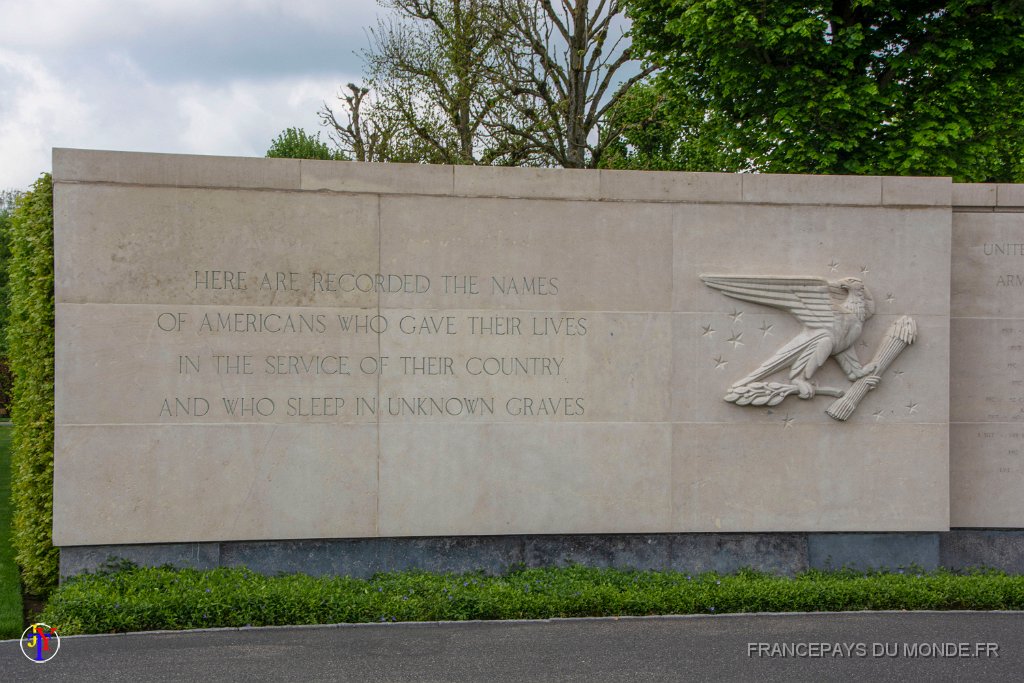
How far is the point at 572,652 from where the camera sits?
23.7 feet

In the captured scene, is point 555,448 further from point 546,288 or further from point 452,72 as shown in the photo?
point 452,72

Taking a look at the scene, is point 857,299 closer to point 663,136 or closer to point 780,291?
point 780,291

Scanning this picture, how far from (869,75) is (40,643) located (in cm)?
1630

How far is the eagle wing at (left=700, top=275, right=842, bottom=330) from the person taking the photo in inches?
375

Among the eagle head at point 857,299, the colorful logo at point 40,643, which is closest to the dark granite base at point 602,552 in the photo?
the colorful logo at point 40,643

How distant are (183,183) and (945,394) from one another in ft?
25.4

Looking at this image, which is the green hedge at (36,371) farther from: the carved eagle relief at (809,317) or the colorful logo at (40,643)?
the carved eagle relief at (809,317)

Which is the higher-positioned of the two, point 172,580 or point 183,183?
point 183,183

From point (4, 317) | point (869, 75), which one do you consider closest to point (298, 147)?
point (4, 317)

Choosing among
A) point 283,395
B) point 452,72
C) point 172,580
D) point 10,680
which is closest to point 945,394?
point 283,395

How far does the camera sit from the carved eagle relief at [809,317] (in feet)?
31.1

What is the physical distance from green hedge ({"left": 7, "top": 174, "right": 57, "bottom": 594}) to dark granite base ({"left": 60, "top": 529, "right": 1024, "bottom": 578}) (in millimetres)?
515

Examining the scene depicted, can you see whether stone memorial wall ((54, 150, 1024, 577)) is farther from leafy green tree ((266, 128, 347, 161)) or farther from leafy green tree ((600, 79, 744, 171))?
leafy green tree ((266, 128, 347, 161))

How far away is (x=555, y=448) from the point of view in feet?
30.7
